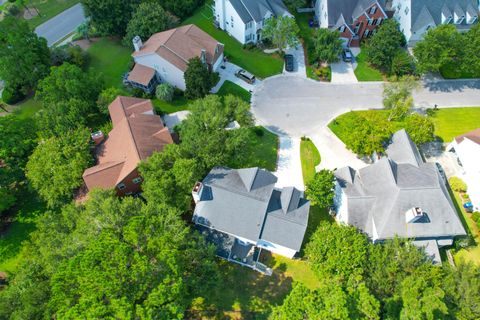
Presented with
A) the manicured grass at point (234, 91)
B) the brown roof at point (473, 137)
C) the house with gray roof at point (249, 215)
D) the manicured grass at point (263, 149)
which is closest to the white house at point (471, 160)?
the brown roof at point (473, 137)

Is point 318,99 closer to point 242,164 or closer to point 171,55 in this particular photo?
point 242,164

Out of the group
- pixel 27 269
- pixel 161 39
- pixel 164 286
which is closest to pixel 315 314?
pixel 164 286

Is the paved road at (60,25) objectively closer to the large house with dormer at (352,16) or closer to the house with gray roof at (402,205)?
the large house with dormer at (352,16)

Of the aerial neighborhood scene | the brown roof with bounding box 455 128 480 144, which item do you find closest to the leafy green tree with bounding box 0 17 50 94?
the aerial neighborhood scene

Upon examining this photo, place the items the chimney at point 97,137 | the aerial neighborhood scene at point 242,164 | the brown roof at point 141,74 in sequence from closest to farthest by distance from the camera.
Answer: the aerial neighborhood scene at point 242,164 → the chimney at point 97,137 → the brown roof at point 141,74

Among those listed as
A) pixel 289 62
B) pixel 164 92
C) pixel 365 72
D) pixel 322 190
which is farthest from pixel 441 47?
pixel 164 92
